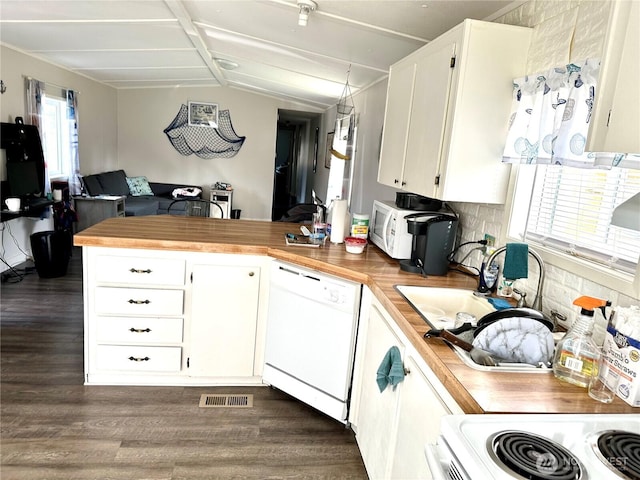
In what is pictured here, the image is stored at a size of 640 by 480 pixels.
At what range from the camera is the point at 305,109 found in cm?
815

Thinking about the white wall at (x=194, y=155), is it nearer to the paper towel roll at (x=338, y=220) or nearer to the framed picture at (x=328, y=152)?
the framed picture at (x=328, y=152)

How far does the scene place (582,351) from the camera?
1.20m

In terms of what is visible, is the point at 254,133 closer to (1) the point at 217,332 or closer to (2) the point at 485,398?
(1) the point at 217,332

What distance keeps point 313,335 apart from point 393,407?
0.73 m

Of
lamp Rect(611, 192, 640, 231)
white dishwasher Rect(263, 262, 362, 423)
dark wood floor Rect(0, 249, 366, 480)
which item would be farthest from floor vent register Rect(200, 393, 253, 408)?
lamp Rect(611, 192, 640, 231)

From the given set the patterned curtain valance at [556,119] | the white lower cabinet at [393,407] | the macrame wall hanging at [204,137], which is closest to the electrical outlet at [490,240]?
the patterned curtain valance at [556,119]

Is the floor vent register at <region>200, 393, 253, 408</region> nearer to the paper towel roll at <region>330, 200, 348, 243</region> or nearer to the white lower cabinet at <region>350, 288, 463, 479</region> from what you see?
the white lower cabinet at <region>350, 288, 463, 479</region>

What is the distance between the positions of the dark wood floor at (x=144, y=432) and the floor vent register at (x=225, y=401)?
0.13 ft

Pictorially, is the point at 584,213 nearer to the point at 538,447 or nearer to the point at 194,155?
the point at 538,447

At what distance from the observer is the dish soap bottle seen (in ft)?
3.90

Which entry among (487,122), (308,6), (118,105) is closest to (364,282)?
(487,122)

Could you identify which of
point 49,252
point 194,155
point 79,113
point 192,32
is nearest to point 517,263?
point 192,32

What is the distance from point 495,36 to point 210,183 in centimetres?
691

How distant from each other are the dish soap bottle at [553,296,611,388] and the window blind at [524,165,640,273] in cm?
33
